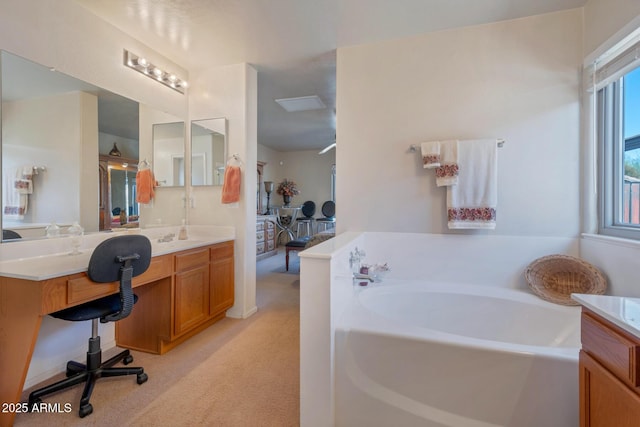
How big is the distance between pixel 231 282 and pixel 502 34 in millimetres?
3214

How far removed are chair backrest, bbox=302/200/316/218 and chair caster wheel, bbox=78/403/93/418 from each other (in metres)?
5.68

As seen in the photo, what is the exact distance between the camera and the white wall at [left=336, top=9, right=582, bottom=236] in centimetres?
197

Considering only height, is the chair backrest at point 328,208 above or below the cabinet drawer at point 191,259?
above

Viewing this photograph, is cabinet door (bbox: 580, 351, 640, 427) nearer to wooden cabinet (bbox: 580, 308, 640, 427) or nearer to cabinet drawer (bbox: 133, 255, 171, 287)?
wooden cabinet (bbox: 580, 308, 640, 427)

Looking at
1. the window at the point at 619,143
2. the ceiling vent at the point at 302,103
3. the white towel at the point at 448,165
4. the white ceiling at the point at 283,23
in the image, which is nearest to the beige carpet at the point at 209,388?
the white towel at the point at 448,165

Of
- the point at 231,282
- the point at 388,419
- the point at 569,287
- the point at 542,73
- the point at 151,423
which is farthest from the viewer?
the point at 231,282

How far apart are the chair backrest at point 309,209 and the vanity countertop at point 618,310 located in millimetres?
6121

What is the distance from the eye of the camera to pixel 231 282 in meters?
2.75

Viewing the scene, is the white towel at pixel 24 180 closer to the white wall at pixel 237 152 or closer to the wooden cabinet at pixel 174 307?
the wooden cabinet at pixel 174 307

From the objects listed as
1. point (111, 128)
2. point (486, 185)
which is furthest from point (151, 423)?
point (486, 185)

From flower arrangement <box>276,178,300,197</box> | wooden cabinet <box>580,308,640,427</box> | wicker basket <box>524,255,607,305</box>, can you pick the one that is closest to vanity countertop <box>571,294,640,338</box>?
wooden cabinet <box>580,308,640,427</box>

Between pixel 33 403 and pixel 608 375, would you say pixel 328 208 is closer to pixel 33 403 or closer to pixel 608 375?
pixel 33 403

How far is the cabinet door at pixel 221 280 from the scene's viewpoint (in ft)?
8.21

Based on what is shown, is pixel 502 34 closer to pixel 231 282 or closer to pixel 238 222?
pixel 238 222
